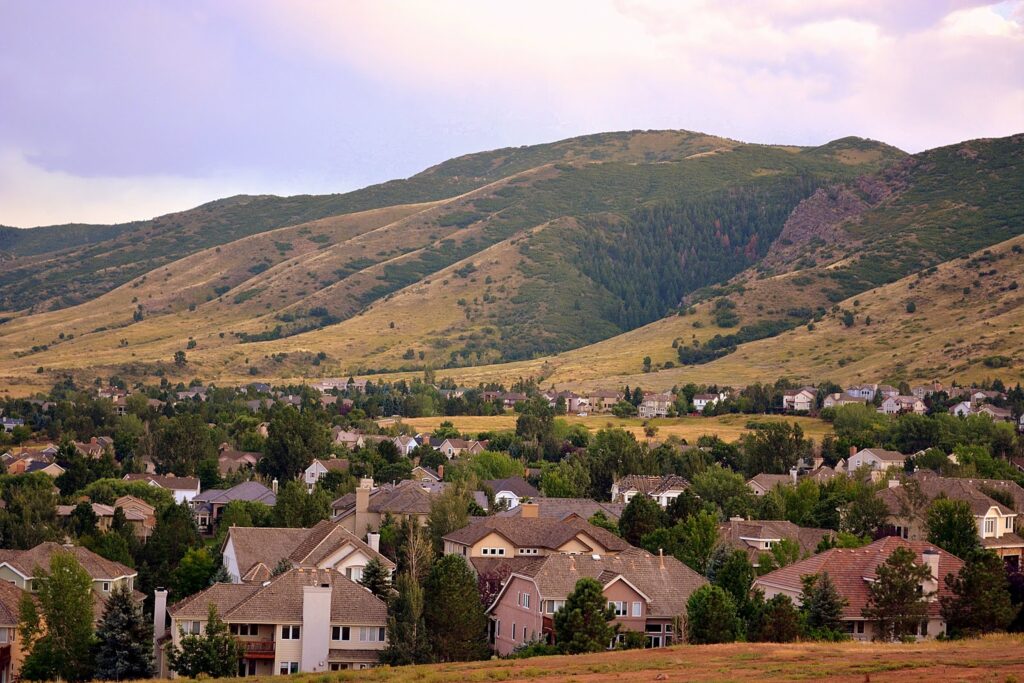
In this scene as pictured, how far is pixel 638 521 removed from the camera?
73.9 metres

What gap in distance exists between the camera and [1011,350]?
7721 inches

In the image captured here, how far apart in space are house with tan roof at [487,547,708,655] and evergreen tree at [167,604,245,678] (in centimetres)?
1071

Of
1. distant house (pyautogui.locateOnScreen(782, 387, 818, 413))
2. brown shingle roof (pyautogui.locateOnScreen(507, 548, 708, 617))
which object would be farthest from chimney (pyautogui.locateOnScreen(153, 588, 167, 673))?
distant house (pyautogui.locateOnScreen(782, 387, 818, 413))

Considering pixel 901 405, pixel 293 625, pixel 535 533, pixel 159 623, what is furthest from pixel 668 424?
pixel 293 625

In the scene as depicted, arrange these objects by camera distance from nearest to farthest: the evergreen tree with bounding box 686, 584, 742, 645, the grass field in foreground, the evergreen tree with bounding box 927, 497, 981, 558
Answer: the evergreen tree with bounding box 686, 584, 742, 645, the evergreen tree with bounding box 927, 497, 981, 558, the grass field in foreground

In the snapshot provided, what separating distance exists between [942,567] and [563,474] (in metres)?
47.0

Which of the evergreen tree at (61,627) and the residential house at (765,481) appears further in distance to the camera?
the residential house at (765,481)

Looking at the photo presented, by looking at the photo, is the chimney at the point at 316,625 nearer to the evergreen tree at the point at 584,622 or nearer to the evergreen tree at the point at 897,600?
the evergreen tree at the point at 584,622

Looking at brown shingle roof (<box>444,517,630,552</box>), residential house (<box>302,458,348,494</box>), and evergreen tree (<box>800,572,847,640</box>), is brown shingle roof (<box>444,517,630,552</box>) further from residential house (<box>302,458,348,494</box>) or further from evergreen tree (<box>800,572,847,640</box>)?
residential house (<box>302,458,348,494</box>)

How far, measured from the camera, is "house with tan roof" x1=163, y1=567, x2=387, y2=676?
51375 mm

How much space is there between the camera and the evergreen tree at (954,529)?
6606 centimetres

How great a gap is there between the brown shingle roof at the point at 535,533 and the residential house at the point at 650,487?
1057 inches

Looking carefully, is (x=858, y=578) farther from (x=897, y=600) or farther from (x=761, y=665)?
(x=761, y=665)

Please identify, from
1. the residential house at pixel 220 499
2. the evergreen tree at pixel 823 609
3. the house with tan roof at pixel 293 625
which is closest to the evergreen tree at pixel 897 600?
the evergreen tree at pixel 823 609
